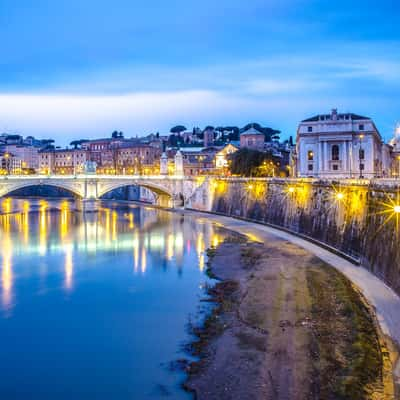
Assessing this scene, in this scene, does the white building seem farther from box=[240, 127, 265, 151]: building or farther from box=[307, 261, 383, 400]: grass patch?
box=[307, 261, 383, 400]: grass patch

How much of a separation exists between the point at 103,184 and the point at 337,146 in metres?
34.1

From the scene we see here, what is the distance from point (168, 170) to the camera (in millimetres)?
87188

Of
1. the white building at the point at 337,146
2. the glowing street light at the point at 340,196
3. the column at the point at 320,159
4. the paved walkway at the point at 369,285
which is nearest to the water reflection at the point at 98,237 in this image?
the paved walkway at the point at 369,285

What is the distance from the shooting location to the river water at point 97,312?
14.6 meters

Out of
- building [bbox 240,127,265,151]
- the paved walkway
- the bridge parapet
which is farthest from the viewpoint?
building [bbox 240,127,265,151]

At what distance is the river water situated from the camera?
14.6 meters

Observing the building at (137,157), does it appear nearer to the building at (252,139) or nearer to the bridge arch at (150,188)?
the building at (252,139)

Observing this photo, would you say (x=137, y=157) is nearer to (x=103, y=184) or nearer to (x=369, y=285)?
(x=103, y=184)

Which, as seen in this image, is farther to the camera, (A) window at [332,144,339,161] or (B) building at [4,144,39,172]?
(B) building at [4,144,39,172]

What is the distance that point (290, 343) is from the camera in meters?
16.0

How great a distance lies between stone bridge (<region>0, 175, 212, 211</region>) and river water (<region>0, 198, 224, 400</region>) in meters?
22.4

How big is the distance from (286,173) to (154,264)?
221 ft

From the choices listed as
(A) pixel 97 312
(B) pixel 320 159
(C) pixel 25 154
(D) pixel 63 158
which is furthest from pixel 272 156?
(C) pixel 25 154

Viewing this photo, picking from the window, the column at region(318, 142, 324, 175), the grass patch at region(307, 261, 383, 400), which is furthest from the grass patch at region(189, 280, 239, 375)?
the window
